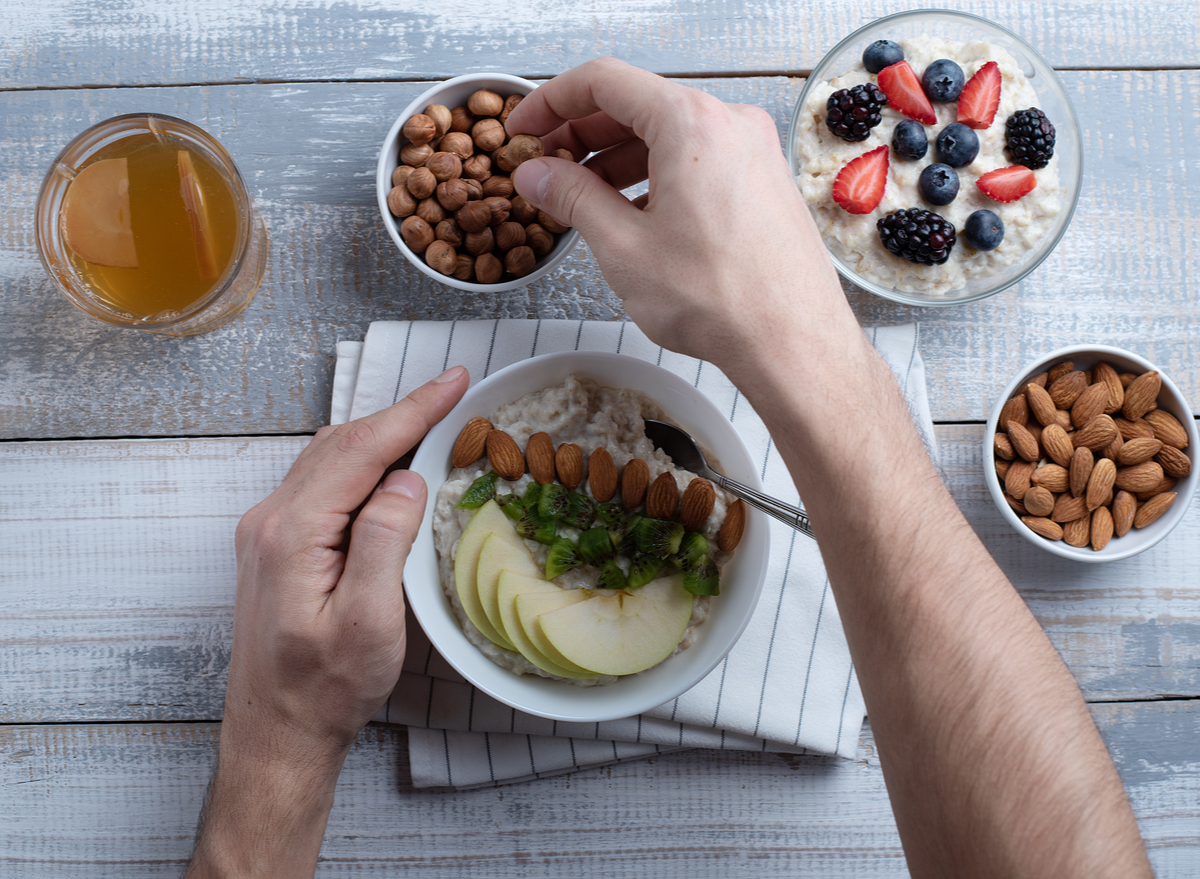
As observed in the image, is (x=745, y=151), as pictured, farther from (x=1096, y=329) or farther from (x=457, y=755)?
(x=457, y=755)

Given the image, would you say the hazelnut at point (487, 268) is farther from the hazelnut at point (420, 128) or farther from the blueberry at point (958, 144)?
the blueberry at point (958, 144)

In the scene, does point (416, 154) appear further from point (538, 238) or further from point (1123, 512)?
point (1123, 512)

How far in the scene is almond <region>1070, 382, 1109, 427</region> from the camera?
117cm

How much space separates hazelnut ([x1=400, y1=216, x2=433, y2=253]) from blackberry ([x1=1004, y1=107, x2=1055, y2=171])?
33.8 inches

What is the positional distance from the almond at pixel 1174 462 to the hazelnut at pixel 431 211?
110cm

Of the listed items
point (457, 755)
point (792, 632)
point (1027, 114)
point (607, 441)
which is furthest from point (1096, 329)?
point (457, 755)

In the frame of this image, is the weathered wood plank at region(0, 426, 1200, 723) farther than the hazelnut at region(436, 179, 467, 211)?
Yes

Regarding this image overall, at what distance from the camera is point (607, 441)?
112cm

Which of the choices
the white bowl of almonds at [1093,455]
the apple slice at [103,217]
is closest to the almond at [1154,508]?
the white bowl of almonds at [1093,455]

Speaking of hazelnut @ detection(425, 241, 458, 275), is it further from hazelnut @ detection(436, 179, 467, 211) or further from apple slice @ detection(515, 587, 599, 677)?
apple slice @ detection(515, 587, 599, 677)

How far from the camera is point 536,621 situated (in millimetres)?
1017

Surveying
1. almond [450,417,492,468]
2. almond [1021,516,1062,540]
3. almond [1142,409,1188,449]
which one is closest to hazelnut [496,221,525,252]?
almond [450,417,492,468]

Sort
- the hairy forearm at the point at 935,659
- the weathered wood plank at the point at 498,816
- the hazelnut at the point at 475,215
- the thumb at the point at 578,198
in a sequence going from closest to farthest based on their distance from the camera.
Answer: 1. the hairy forearm at the point at 935,659
2. the thumb at the point at 578,198
3. the hazelnut at the point at 475,215
4. the weathered wood plank at the point at 498,816

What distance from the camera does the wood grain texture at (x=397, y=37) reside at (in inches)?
50.0
